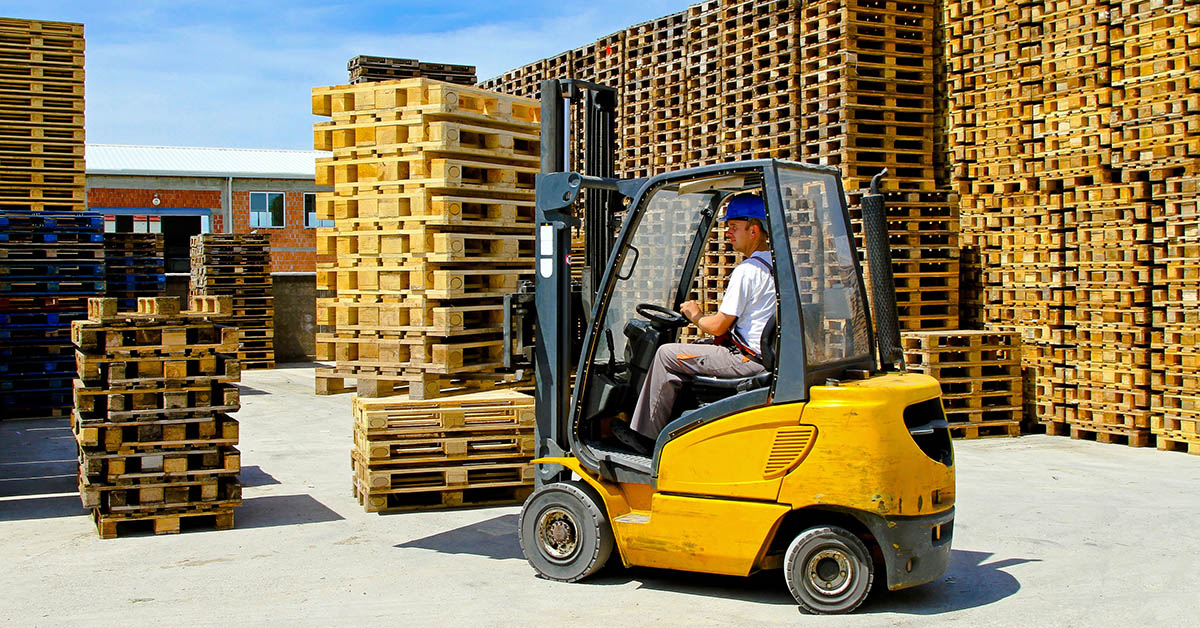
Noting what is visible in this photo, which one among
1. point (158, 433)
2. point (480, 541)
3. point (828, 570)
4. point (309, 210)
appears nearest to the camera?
point (828, 570)

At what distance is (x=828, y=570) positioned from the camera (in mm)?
5516

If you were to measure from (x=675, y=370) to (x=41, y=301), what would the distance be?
11.8m

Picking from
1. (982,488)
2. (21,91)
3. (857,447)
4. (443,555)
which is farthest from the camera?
(21,91)

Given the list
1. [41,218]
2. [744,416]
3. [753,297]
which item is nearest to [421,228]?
[753,297]

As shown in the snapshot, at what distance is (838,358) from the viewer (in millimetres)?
5770

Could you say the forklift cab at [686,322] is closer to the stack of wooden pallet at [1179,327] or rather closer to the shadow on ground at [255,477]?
the shadow on ground at [255,477]

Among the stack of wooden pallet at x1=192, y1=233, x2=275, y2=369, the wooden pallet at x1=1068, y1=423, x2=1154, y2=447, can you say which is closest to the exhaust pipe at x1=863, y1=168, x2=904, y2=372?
the wooden pallet at x1=1068, y1=423, x2=1154, y2=447

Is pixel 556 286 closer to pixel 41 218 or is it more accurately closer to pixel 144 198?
pixel 41 218

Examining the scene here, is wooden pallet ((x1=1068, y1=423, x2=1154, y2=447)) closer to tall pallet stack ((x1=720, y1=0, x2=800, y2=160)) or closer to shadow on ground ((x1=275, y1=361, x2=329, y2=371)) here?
tall pallet stack ((x1=720, y1=0, x2=800, y2=160))

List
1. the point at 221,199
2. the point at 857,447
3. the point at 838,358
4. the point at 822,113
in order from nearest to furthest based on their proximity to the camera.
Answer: the point at 857,447, the point at 838,358, the point at 822,113, the point at 221,199

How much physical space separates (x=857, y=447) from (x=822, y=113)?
7831 mm

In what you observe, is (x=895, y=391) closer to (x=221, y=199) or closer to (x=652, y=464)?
(x=652, y=464)

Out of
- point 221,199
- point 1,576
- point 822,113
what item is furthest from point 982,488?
point 221,199

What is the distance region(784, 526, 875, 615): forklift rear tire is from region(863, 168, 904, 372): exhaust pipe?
1178 millimetres
